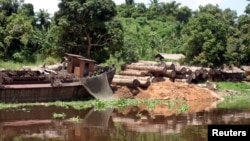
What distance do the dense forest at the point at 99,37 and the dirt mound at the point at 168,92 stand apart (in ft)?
24.0

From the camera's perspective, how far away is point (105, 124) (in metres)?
17.7

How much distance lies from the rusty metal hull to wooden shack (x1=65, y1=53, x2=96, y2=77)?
5.09 feet

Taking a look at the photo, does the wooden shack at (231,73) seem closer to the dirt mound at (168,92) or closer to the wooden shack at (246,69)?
the wooden shack at (246,69)

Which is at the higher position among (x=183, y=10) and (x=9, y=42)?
(x=183, y=10)

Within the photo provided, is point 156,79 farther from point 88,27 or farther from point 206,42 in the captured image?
point 206,42

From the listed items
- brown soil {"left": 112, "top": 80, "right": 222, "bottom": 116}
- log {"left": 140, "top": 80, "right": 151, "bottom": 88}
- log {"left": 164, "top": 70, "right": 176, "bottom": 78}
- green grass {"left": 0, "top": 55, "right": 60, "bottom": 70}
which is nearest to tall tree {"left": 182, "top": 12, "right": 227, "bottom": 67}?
log {"left": 164, "top": 70, "right": 176, "bottom": 78}

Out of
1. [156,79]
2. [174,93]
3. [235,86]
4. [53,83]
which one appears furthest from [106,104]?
[235,86]

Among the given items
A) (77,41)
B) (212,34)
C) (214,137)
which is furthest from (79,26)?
(214,137)

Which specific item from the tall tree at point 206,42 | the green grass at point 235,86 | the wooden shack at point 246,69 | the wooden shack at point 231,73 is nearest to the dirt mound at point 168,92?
the green grass at point 235,86

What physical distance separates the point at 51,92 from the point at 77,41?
12882 millimetres

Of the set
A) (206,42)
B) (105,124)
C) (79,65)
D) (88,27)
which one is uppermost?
(88,27)

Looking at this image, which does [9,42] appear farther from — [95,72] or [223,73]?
[223,73]

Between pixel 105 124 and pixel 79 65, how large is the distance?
10770 mm

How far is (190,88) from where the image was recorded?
31.0 metres
